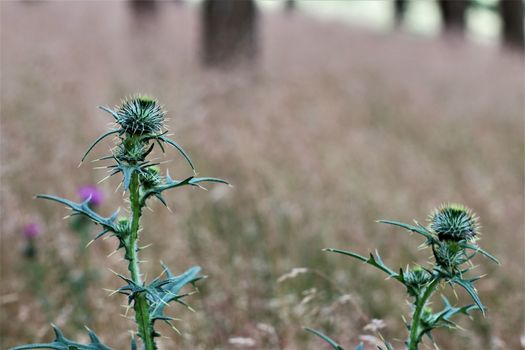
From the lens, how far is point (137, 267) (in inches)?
51.4

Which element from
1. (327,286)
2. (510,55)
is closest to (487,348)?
(327,286)

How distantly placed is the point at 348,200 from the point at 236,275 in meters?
1.47

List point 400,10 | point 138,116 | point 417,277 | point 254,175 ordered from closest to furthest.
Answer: point 138,116
point 417,277
point 254,175
point 400,10

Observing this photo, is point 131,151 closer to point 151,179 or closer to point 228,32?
point 151,179

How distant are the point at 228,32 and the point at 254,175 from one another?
13.5ft

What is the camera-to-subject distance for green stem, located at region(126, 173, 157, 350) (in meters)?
1.27

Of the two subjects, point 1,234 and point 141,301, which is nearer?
point 141,301

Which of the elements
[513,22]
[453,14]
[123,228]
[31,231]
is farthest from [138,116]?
[453,14]

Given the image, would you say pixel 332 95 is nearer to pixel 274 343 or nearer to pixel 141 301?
pixel 274 343

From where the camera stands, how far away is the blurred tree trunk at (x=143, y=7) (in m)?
10.6

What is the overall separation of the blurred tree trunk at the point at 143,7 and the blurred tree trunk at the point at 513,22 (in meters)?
8.67

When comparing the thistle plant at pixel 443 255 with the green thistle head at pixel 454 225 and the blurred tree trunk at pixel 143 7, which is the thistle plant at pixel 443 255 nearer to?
the green thistle head at pixel 454 225

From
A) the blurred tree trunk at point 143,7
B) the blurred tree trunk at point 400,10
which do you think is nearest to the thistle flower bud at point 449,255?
the blurred tree trunk at point 143,7

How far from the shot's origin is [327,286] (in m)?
3.12
